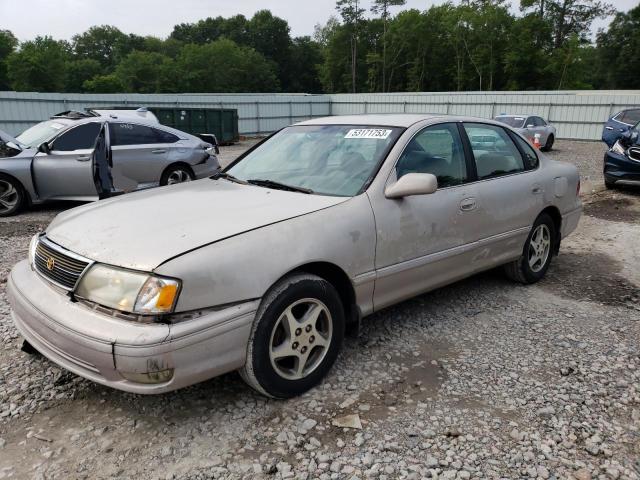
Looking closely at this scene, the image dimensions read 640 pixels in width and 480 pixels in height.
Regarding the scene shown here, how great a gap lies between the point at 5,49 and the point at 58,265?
8614 centimetres

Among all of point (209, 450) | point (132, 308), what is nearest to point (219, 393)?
point (209, 450)

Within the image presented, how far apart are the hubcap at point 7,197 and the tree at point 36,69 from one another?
64.1 metres

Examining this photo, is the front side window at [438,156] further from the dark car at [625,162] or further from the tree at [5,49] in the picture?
the tree at [5,49]

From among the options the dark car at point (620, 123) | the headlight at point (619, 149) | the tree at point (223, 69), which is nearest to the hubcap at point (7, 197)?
the headlight at point (619, 149)

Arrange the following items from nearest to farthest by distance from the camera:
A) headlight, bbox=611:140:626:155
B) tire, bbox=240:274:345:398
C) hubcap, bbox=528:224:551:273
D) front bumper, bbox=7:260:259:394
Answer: front bumper, bbox=7:260:259:394 < tire, bbox=240:274:345:398 < hubcap, bbox=528:224:551:273 < headlight, bbox=611:140:626:155

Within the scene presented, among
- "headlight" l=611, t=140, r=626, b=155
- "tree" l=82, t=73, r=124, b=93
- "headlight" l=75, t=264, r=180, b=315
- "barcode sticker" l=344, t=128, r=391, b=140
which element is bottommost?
"headlight" l=75, t=264, r=180, b=315

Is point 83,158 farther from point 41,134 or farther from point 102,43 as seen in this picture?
point 102,43

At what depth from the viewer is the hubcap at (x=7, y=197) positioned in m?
7.60

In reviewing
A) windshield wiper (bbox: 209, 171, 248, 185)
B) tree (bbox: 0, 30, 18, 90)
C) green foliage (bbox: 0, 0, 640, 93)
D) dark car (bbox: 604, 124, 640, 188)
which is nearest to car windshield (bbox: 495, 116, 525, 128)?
dark car (bbox: 604, 124, 640, 188)

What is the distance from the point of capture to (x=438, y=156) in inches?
150

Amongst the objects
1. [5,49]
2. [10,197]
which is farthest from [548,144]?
[5,49]

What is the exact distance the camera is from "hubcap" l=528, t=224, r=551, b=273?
4.80m

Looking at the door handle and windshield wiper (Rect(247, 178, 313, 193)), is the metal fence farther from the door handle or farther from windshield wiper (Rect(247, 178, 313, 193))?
the door handle

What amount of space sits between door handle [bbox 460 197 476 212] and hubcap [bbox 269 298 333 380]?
1488 millimetres
